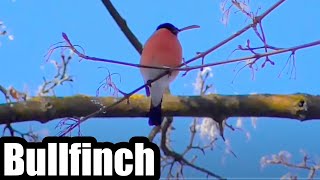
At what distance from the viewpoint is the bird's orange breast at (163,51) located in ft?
2.52

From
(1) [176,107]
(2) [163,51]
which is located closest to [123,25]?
(1) [176,107]

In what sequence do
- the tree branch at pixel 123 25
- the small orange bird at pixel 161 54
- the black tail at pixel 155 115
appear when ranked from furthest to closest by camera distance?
the tree branch at pixel 123 25 < the black tail at pixel 155 115 < the small orange bird at pixel 161 54

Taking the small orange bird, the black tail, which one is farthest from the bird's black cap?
the black tail

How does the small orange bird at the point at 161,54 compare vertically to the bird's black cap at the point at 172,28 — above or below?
below

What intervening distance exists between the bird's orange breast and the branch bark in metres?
0.21

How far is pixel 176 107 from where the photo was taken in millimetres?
1014

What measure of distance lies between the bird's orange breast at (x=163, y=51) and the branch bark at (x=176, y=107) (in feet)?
0.68

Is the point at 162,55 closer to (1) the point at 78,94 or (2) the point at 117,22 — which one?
(1) the point at 78,94

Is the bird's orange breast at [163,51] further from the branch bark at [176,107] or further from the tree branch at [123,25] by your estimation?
the tree branch at [123,25]

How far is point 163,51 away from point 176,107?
254mm

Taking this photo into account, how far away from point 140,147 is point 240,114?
235mm

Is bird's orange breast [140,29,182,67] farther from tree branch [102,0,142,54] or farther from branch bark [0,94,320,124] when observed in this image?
tree branch [102,0,142,54]

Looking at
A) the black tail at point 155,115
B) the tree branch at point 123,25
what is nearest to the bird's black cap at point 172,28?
the black tail at point 155,115

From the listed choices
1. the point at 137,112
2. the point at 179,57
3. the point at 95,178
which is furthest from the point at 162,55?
the point at 95,178
